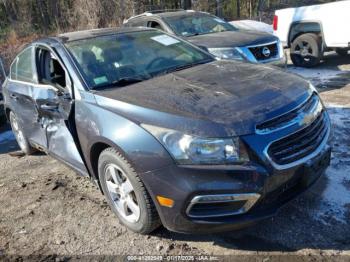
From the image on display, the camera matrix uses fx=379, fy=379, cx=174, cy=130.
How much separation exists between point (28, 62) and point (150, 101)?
228 cm

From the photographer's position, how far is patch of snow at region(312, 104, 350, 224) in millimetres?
3190

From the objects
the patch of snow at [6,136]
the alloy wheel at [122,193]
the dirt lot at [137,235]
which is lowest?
the patch of snow at [6,136]

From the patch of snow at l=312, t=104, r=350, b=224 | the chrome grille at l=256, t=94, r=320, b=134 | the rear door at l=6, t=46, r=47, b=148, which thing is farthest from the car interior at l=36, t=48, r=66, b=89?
the patch of snow at l=312, t=104, r=350, b=224

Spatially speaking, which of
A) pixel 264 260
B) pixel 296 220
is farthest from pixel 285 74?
pixel 264 260

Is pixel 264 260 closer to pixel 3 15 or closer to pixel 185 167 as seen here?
pixel 185 167

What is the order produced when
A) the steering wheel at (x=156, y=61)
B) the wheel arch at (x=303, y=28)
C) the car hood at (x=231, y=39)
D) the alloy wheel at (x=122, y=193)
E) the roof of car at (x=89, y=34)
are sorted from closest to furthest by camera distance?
the alloy wheel at (x=122, y=193)
the steering wheel at (x=156, y=61)
the roof of car at (x=89, y=34)
the car hood at (x=231, y=39)
the wheel arch at (x=303, y=28)

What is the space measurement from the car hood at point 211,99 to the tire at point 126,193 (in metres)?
0.41

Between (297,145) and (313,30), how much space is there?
6.36m

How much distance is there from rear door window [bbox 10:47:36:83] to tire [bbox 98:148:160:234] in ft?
5.50

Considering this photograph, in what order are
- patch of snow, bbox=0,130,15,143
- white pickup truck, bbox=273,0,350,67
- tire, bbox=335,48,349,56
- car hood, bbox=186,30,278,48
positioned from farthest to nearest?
tire, bbox=335,48,349,56 < white pickup truck, bbox=273,0,350,67 < car hood, bbox=186,30,278,48 < patch of snow, bbox=0,130,15,143

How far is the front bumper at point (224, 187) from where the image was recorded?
8.34 feet

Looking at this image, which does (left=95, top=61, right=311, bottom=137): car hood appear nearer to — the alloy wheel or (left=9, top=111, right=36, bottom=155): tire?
the alloy wheel

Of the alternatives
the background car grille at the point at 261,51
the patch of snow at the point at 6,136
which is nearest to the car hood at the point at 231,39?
the background car grille at the point at 261,51

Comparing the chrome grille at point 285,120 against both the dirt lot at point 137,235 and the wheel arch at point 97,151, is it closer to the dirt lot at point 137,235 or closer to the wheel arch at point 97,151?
the dirt lot at point 137,235
